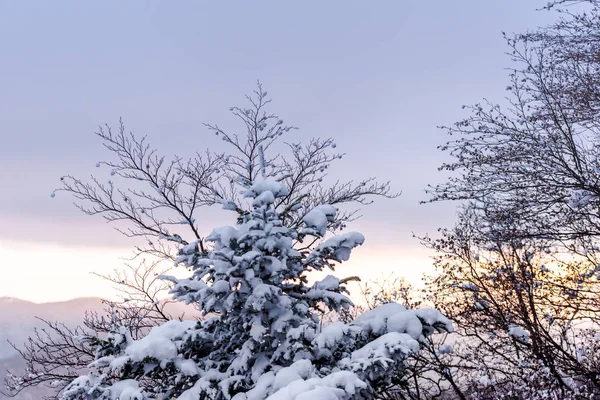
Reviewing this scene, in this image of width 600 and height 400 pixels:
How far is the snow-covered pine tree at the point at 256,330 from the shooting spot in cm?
569

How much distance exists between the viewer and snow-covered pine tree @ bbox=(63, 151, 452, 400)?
5.69 m

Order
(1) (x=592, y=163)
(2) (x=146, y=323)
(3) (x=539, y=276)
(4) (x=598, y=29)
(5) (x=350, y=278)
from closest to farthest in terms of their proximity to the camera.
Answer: (5) (x=350, y=278) → (1) (x=592, y=163) → (4) (x=598, y=29) → (3) (x=539, y=276) → (2) (x=146, y=323)

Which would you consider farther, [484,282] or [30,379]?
[484,282]

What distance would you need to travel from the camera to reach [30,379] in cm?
1150

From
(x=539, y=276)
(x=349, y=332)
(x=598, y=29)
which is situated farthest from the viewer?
(x=539, y=276)

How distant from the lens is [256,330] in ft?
19.6

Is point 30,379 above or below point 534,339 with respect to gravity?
below

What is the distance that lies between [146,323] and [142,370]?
20.0 feet

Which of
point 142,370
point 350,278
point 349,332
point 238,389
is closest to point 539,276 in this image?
point 350,278

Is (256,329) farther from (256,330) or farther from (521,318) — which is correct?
(521,318)

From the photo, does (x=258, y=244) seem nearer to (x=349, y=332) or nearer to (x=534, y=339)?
(x=349, y=332)

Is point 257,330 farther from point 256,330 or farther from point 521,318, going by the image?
point 521,318

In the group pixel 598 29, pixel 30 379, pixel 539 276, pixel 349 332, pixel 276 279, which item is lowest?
pixel 30 379

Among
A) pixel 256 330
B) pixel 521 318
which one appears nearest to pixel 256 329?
pixel 256 330
